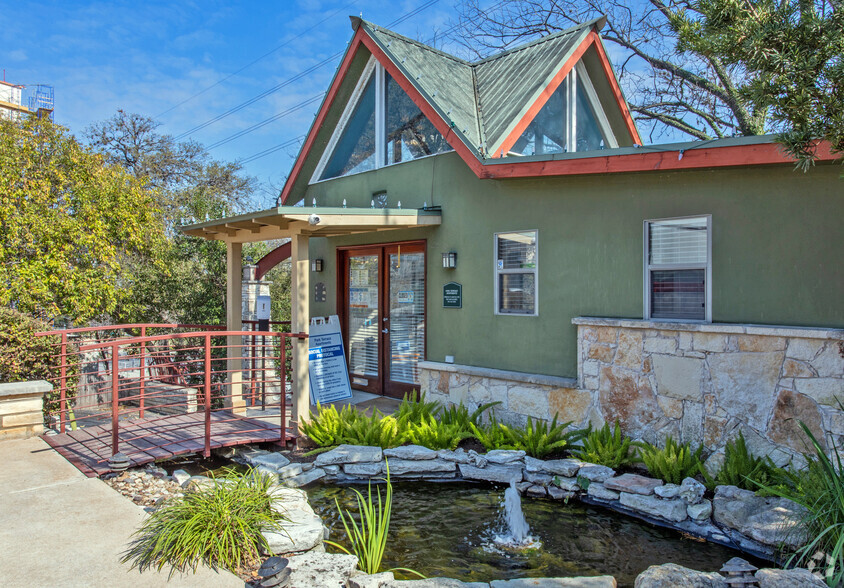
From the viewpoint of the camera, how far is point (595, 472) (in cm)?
517

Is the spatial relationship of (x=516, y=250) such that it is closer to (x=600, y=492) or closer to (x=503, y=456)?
(x=503, y=456)

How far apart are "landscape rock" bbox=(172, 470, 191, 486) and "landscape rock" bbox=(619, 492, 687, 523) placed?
12.8ft

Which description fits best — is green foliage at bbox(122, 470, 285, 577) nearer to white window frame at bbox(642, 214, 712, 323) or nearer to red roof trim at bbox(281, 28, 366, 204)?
white window frame at bbox(642, 214, 712, 323)

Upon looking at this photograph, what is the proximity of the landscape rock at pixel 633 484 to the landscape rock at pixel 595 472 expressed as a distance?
0.24ft

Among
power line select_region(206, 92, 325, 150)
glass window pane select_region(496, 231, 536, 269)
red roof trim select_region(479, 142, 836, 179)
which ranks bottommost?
glass window pane select_region(496, 231, 536, 269)

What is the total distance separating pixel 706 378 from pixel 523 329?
2077 millimetres

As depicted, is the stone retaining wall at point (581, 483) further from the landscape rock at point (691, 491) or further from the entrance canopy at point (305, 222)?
the entrance canopy at point (305, 222)

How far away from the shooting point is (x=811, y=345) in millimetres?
4570

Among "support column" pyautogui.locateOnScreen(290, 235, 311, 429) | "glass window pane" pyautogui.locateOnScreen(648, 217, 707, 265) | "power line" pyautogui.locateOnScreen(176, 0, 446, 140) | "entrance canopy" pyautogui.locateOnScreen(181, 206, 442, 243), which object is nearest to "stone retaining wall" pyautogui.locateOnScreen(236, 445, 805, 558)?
"support column" pyautogui.locateOnScreen(290, 235, 311, 429)

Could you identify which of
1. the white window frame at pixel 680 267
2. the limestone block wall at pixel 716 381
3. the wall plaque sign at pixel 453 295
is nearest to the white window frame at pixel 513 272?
the wall plaque sign at pixel 453 295

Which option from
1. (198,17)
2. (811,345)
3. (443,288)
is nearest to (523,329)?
(443,288)

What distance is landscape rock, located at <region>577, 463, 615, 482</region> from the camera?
201 inches

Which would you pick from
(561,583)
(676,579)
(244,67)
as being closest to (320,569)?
(561,583)

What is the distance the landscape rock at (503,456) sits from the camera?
Answer: 5.54 meters
